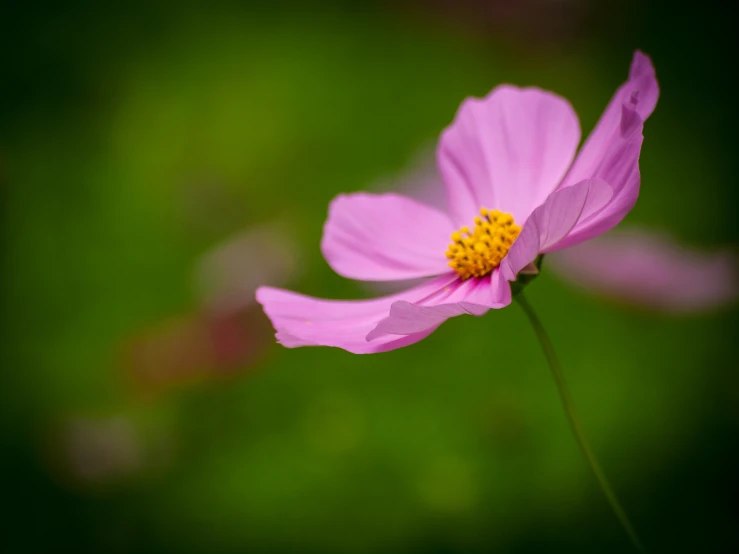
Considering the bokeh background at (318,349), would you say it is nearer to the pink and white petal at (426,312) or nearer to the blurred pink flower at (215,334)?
the blurred pink flower at (215,334)

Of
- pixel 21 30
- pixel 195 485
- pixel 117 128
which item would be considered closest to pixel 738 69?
pixel 195 485

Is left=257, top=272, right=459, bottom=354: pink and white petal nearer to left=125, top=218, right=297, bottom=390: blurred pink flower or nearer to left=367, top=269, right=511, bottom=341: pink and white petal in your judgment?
left=367, top=269, right=511, bottom=341: pink and white petal

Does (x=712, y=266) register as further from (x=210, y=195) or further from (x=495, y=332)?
(x=210, y=195)

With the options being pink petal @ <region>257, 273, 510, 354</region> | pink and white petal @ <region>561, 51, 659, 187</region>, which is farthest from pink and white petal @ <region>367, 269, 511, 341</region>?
pink and white petal @ <region>561, 51, 659, 187</region>

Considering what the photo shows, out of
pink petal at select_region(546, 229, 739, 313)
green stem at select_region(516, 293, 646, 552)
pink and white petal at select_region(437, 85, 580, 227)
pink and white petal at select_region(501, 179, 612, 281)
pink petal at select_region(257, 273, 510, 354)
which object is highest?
pink and white petal at select_region(437, 85, 580, 227)

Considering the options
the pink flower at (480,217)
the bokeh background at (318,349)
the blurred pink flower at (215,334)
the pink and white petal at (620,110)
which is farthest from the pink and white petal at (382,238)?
the blurred pink flower at (215,334)

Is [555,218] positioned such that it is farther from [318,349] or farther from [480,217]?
[318,349]

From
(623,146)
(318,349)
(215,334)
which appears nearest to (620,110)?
(623,146)
